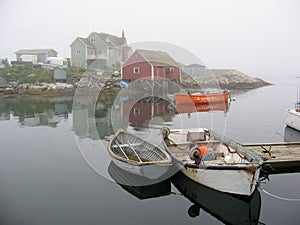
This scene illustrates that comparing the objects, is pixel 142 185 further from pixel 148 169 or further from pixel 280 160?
pixel 280 160

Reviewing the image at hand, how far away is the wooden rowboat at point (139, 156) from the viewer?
558 cm

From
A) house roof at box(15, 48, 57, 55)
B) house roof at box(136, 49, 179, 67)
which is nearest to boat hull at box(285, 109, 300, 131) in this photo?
house roof at box(136, 49, 179, 67)

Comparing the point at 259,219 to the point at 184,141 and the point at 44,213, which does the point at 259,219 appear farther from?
the point at 44,213

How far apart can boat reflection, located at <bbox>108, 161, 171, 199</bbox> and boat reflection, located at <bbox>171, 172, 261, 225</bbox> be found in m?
0.46

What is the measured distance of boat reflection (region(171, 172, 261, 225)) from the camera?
190 inches

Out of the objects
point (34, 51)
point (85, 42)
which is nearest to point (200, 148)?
point (85, 42)

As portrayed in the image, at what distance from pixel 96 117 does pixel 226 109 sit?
9040 mm

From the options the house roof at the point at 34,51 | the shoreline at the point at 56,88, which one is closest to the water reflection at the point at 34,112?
the shoreline at the point at 56,88

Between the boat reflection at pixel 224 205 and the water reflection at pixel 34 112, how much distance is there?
29.8ft

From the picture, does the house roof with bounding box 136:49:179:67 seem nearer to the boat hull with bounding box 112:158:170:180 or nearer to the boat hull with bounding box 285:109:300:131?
the boat hull with bounding box 112:158:170:180

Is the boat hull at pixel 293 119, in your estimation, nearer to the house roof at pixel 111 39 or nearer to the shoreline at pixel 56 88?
the shoreline at pixel 56 88

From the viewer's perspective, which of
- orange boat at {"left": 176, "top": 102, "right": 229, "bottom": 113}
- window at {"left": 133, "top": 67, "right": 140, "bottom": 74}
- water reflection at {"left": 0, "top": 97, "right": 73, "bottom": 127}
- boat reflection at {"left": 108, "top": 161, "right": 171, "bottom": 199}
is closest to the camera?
boat reflection at {"left": 108, "top": 161, "right": 171, "bottom": 199}

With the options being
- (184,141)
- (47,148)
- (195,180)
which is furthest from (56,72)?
(195,180)

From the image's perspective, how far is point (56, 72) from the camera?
26781 millimetres
